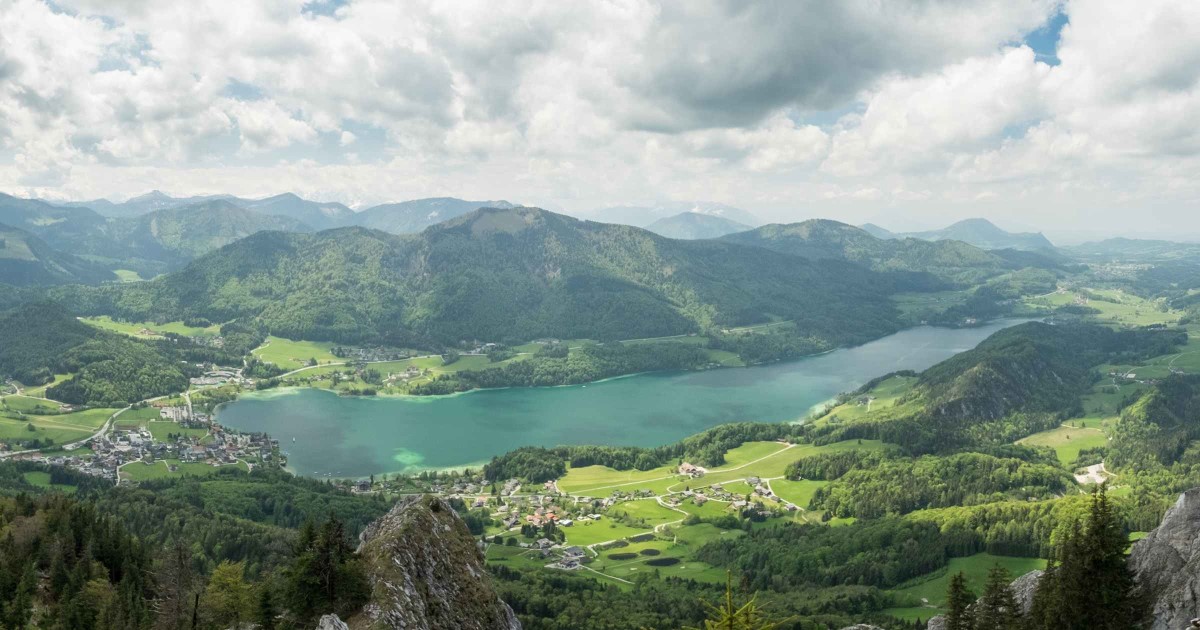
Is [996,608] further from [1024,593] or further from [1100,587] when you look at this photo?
[1024,593]

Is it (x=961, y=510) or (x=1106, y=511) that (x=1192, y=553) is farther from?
(x=961, y=510)

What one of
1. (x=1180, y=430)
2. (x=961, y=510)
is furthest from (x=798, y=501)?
(x=1180, y=430)

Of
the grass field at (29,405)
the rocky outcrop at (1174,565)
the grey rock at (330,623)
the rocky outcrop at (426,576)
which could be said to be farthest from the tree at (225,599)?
the grass field at (29,405)

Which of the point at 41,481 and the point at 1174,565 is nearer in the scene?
the point at 1174,565

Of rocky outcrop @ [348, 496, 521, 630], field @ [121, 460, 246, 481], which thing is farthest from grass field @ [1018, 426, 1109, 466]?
field @ [121, 460, 246, 481]

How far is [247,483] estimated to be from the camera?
3853 inches

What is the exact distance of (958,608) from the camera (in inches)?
1195

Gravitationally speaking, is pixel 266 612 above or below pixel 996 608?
above

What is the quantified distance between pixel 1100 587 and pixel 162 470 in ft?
396

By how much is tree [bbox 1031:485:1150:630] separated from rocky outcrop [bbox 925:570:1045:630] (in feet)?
15.1

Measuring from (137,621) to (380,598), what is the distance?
15052 mm

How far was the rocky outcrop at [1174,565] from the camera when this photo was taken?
949 inches

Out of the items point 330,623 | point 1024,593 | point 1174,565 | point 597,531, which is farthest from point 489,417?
point 1174,565

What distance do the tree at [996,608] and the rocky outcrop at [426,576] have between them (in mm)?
20700
